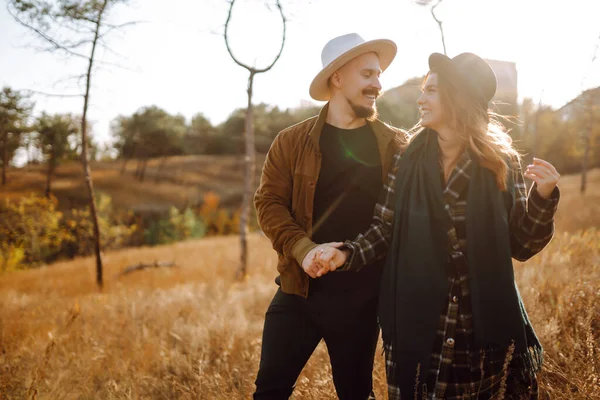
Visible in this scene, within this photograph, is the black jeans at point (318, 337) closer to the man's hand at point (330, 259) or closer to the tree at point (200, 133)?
the man's hand at point (330, 259)

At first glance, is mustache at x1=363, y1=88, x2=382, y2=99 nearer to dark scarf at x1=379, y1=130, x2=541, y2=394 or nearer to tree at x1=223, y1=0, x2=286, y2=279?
dark scarf at x1=379, y1=130, x2=541, y2=394

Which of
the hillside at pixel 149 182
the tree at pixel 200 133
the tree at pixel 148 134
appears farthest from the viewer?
the tree at pixel 200 133

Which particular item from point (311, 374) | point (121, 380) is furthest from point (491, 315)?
point (121, 380)

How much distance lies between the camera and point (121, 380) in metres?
3.81

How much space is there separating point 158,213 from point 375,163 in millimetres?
51600

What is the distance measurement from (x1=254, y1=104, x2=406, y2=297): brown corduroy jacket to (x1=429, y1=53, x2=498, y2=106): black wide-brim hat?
1.87 ft

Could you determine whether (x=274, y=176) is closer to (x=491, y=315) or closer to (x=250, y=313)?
(x=491, y=315)

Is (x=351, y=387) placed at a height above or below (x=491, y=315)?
A: below

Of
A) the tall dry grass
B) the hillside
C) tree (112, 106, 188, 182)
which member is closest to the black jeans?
the tall dry grass

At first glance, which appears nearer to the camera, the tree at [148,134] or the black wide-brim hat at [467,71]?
the black wide-brim hat at [467,71]

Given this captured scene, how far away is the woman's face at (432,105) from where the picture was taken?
2.04 meters

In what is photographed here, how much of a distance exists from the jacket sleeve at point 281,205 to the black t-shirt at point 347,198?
0.18 metres

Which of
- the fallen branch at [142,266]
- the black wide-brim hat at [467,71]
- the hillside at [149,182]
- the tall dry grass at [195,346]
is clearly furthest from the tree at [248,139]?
the hillside at [149,182]

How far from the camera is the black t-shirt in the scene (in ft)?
7.82
